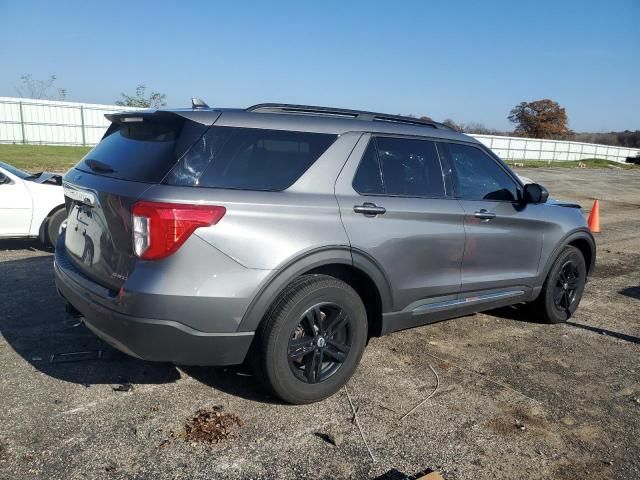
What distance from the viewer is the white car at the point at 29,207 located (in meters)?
7.12

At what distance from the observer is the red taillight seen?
2926 mm

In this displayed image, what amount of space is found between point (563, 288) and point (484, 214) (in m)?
1.64

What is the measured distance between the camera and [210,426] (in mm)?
3184

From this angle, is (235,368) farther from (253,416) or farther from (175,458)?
(175,458)

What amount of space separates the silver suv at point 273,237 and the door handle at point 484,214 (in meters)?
0.01

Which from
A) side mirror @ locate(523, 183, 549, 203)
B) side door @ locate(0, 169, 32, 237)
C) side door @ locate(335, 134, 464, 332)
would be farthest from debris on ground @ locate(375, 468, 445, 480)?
side door @ locate(0, 169, 32, 237)

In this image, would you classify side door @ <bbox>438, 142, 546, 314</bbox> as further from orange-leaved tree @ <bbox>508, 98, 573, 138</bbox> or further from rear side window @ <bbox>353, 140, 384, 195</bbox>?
orange-leaved tree @ <bbox>508, 98, 573, 138</bbox>

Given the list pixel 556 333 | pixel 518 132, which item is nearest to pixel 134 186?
pixel 556 333

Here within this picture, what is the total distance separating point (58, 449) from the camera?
2.91 m

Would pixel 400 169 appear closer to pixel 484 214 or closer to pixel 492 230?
pixel 484 214

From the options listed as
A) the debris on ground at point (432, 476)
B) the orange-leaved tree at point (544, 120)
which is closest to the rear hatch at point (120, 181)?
the debris on ground at point (432, 476)

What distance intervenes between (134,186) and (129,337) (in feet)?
2.72

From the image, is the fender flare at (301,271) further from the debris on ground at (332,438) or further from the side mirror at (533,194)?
the side mirror at (533,194)

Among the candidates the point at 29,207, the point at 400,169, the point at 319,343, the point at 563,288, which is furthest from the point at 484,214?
the point at 29,207
